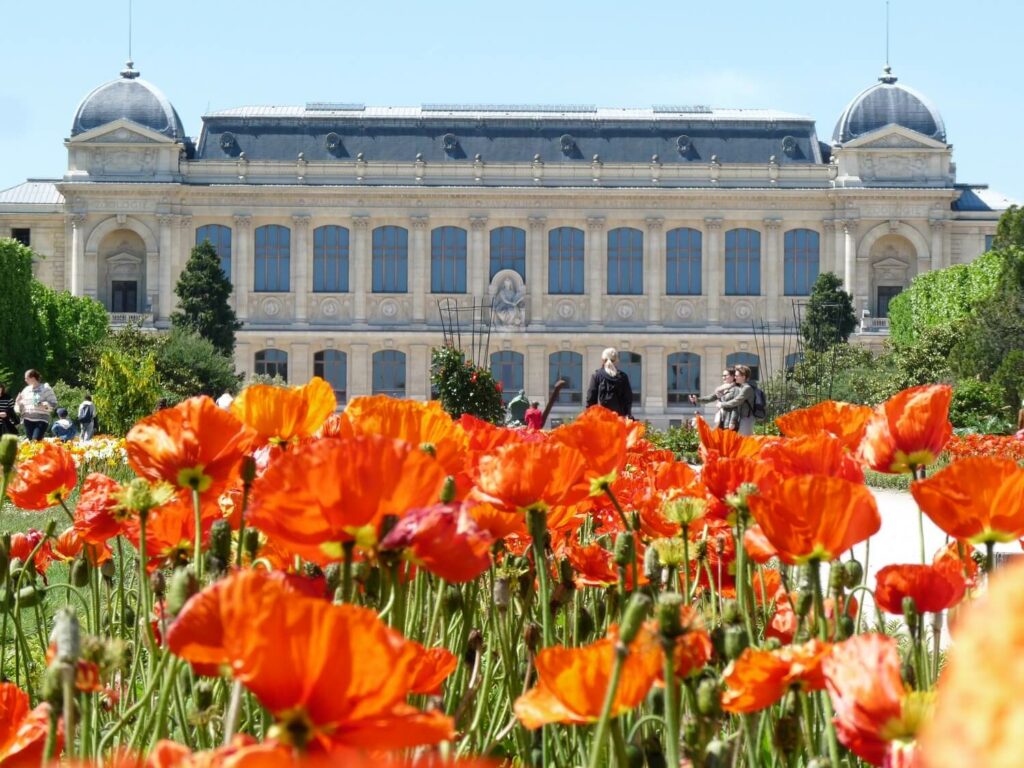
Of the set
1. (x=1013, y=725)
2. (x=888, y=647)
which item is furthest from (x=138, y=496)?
(x=1013, y=725)

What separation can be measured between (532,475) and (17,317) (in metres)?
35.2

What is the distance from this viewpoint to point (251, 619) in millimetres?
851

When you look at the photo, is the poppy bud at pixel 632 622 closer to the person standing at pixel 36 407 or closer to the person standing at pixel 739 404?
the person standing at pixel 739 404

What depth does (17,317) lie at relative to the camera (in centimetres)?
3512

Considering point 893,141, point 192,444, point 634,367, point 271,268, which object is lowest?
point 192,444

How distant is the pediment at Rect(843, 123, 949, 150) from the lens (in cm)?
5075

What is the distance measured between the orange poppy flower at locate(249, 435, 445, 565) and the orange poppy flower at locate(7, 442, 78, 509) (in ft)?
4.13

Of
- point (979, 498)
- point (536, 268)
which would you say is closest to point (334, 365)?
point (536, 268)

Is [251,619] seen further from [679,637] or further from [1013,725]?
[679,637]

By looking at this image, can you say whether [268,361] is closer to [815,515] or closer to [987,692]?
[815,515]

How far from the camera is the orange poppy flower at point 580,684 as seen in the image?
1.24 m

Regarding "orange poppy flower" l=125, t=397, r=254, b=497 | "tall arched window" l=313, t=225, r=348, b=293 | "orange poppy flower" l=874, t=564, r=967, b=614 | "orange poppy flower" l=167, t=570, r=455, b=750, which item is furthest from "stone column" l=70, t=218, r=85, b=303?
"orange poppy flower" l=167, t=570, r=455, b=750

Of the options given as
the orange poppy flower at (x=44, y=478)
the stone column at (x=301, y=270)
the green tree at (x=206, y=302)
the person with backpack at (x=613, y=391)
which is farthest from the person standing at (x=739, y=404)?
the stone column at (x=301, y=270)

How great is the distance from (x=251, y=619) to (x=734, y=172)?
169ft
